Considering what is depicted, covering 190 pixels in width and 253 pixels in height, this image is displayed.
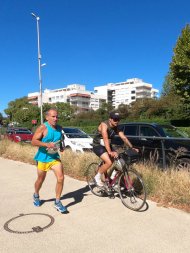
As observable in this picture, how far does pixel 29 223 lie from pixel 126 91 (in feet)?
465

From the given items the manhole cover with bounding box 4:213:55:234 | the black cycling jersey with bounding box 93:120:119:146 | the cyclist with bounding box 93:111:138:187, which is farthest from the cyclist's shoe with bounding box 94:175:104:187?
the manhole cover with bounding box 4:213:55:234

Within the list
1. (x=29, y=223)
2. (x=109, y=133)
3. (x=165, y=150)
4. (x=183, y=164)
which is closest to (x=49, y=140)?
(x=109, y=133)

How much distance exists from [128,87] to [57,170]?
140 metres

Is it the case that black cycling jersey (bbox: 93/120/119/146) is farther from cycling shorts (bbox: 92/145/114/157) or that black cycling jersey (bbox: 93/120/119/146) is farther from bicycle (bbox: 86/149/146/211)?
bicycle (bbox: 86/149/146/211)

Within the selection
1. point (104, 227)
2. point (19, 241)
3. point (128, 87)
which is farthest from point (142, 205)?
point (128, 87)

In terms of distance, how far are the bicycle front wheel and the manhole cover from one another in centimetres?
137

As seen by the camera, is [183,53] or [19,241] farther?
[183,53]

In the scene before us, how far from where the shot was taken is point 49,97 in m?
148

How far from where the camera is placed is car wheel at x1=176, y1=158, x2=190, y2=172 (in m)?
6.58

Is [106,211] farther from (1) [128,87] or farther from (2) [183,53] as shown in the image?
(1) [128,87]

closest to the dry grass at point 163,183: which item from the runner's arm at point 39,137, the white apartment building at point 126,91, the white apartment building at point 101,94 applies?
the runner's arm at point 39,137

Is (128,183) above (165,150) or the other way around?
the other way around

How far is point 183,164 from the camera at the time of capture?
22.7 feet

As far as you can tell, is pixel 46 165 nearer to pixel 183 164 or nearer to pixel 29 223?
pixel 29 223
